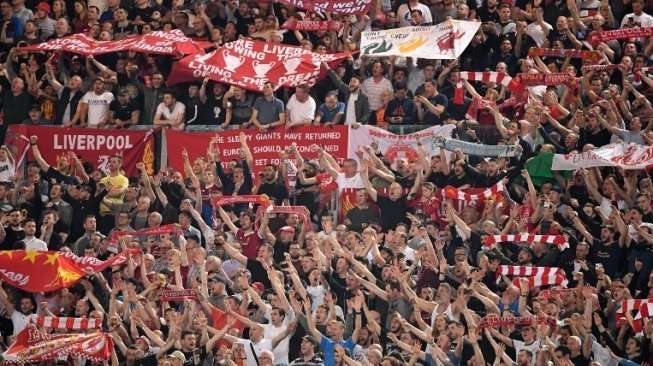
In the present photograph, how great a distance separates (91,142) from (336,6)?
3868mm

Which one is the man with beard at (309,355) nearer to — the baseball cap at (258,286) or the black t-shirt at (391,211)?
the baseball cap at (258,286)

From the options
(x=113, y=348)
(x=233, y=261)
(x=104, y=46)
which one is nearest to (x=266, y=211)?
(x=233, y=261)

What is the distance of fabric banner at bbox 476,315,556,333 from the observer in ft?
73.0

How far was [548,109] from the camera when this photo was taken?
1032 inches

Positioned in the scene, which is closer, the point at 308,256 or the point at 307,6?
the point at 308,256

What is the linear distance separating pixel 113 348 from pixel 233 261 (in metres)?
2.04

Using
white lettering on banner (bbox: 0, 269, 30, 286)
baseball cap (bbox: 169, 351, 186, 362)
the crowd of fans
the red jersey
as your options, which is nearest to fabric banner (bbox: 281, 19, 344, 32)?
the crowd of fans

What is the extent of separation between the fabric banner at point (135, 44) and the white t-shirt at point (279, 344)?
6.36 m

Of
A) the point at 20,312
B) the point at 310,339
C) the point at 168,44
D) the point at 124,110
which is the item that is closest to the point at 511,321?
the point at 310,339

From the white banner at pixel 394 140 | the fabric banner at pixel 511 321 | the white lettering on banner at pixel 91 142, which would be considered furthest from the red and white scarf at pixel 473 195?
the white lettering on banner at pixel 91 142

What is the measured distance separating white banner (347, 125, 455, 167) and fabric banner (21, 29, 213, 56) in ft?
10.2

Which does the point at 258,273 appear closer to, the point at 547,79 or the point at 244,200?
the point at 244,200

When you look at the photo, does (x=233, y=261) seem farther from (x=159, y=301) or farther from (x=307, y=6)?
(x=307, y=6)

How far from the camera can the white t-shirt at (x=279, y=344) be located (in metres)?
23.4
